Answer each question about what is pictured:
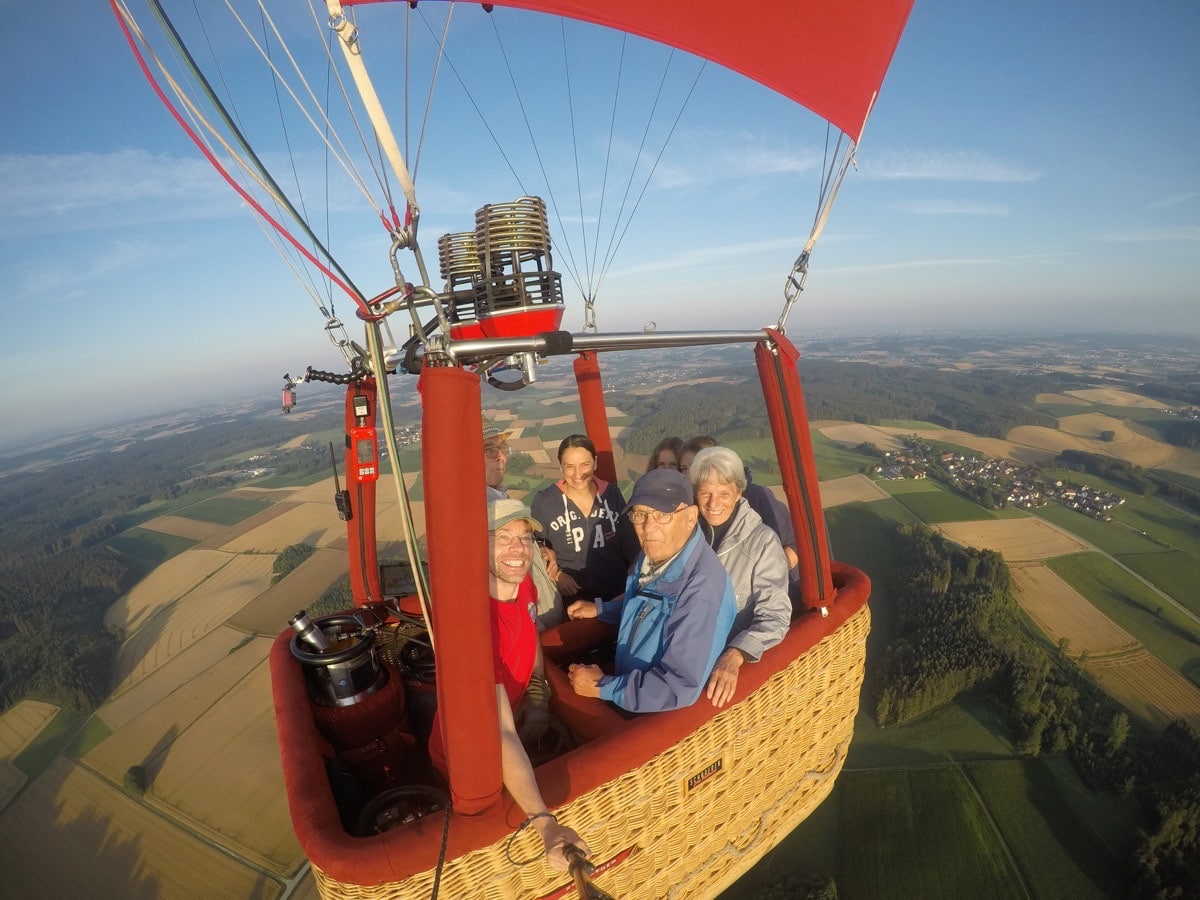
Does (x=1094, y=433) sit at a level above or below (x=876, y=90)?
below

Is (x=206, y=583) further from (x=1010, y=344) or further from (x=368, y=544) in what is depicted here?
(x=1010, y=344)

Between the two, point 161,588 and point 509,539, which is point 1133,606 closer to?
point 509,539

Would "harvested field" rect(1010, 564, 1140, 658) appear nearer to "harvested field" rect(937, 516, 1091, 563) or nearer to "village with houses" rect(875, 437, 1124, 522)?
"harvested field" rect(937, 516, 1091, 563)

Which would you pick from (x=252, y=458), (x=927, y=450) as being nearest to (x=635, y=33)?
(x=927, y=450)

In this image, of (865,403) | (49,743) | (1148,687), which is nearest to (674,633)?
(1148,687)

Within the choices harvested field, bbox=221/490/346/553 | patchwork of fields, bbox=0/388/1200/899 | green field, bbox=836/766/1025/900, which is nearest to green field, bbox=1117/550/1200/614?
patchwork of fields, bbox=0/388/1200/899

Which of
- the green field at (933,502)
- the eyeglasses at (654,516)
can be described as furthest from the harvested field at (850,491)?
the eyeglasses at (654,516)

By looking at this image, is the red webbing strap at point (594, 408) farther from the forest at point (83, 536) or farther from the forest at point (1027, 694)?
the forest at point (83, 536)
